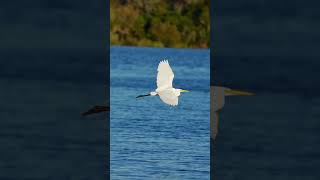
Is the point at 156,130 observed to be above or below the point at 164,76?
below

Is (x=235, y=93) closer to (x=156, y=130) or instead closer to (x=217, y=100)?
(x=217, y=100)

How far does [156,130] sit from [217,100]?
625cm

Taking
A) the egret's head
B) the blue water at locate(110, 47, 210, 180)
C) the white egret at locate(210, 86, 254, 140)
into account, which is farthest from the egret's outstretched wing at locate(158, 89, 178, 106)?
the egret's head

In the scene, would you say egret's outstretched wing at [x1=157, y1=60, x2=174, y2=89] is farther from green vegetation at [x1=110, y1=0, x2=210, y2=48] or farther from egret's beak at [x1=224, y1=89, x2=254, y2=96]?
green vegetation at [x1=110, y1=0, x2=210, y2=48]

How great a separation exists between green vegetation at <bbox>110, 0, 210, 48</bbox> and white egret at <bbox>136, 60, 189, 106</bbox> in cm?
2183

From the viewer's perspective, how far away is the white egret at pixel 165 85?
983 centimetres

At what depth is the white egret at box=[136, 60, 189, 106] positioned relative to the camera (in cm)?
983

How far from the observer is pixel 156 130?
14.2 m

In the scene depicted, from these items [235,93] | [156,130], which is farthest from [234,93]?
[156,130]

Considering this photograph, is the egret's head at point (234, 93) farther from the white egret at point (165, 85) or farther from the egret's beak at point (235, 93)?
the white egret at point (165, 85)
